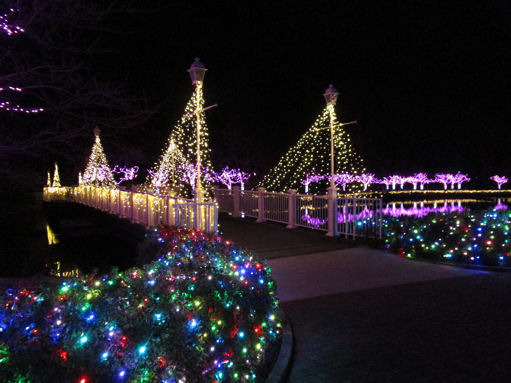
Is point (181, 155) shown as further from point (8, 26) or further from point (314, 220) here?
point (8, 26)

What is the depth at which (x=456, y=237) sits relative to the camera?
Result: 9031 mm

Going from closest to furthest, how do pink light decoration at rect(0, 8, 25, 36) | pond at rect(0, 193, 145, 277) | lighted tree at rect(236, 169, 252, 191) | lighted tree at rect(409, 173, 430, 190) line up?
1. pink light decoration at rect(0, 8, 25, 36)
2. pond at rect(0, 193, 145, 277)
3. lighted tree at rect(236, 169, 252, 191)
4. lighted tree at rect(409, 173, 430, 190)

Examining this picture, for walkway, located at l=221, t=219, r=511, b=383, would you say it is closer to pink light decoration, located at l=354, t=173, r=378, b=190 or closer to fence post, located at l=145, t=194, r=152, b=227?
fence post, located at l=145, t=194, r=152, b=227

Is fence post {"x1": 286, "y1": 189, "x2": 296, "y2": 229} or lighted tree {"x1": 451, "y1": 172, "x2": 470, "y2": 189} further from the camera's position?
lighted tree {"x1": 451, "y1": 172, "x2": 470, "y2": 189}

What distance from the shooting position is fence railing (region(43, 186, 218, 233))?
987cm

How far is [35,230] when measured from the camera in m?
26.3

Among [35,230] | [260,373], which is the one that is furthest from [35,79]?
[35,230]

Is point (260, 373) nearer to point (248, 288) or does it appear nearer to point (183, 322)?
point (248, 288)

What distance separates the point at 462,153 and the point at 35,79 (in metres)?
67.0

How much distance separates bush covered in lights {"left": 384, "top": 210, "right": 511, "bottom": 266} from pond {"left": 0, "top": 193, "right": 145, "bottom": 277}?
286 inches

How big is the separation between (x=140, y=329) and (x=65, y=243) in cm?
1975

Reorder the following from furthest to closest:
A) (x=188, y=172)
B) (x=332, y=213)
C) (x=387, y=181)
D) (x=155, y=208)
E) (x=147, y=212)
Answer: (x=387, y=181) < (x=188, y=172) < (x=147, y=212) < (x=155, y=208) < (x=332, y=213)

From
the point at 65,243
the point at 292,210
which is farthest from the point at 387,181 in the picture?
the point at 292,210

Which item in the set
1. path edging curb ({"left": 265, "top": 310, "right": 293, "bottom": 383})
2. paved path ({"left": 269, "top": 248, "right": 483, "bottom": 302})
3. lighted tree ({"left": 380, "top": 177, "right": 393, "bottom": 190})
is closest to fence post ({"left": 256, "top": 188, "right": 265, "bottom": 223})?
paved path ({"left": 269, "top": 248, "right": 483, "bottom": 302})
